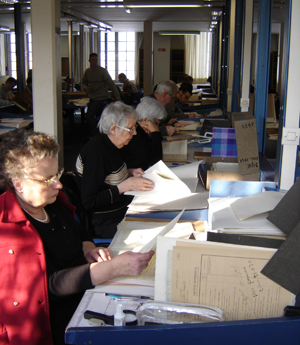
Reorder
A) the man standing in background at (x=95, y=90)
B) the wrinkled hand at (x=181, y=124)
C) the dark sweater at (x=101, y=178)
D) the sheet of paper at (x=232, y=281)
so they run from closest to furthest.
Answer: the sheet of paper at (x=232, y=281), the dark sweater at (x=101, y=178), the wrinkled hand at (x=181, y=124), the man standing in background at (x=95, y=90)

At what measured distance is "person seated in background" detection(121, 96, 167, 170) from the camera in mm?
3340

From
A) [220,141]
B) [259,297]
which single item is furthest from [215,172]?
[259,297]

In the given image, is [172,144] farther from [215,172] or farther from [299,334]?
[299,334]

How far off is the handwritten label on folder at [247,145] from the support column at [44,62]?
2.10 m

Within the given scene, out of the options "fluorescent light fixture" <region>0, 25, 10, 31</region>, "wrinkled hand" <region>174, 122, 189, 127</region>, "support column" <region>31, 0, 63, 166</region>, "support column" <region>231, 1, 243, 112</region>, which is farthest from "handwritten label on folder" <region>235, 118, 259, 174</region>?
"fluorescent light fixture" <region>0, 25, 10, 31</region>

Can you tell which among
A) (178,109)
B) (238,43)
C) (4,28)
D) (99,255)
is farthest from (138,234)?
(4,28)

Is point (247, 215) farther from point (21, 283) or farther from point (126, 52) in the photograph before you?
point (126, 52)

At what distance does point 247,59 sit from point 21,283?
14.1 ft

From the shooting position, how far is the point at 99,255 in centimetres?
169

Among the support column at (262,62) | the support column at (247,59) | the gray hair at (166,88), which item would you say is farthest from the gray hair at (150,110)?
the support column at (247,59)

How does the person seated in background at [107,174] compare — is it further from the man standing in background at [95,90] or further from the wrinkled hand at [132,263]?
the man standing in background at [95,90]

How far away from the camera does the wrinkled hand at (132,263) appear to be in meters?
1.42

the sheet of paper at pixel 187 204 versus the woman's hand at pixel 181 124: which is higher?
the woman's hand at pixel 181 124

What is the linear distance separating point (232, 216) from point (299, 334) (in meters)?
0.52
